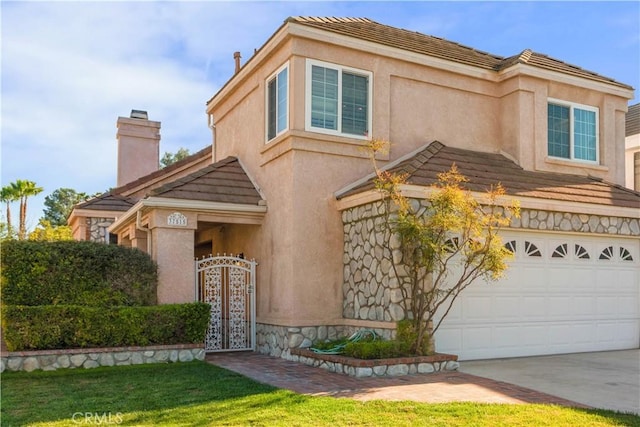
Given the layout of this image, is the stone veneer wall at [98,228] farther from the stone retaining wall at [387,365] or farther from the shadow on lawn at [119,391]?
the stone retaining wall at [387,365]

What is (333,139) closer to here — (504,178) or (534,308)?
(504,178)

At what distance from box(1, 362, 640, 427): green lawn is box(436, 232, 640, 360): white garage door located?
435cm

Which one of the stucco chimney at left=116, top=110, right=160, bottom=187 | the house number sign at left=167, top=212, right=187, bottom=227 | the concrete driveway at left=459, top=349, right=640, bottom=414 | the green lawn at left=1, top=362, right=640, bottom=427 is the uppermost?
the stucco chimney at left=116, top=110, right=160, bottom=187

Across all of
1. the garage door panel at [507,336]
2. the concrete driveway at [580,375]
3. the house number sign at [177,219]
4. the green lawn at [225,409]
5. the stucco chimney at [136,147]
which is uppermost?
the stucco chimney at [136,147]

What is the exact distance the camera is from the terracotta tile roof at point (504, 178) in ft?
39.7

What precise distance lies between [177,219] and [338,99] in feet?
14.0

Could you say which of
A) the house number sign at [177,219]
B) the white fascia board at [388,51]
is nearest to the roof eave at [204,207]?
the house number sign at [177,219]

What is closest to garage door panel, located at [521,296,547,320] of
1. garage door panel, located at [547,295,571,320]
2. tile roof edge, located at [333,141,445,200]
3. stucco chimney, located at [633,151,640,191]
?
garage door panel, located at [547,295,571,320]

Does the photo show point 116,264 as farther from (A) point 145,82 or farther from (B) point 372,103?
(B) point 372,103

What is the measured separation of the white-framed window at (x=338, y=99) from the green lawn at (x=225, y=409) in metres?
5.88

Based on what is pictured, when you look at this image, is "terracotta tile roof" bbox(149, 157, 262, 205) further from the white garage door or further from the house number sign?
the white garage door

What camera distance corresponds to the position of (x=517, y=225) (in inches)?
483

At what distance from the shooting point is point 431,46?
48.5 feet

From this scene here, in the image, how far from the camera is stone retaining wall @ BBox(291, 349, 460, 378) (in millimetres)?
9836
